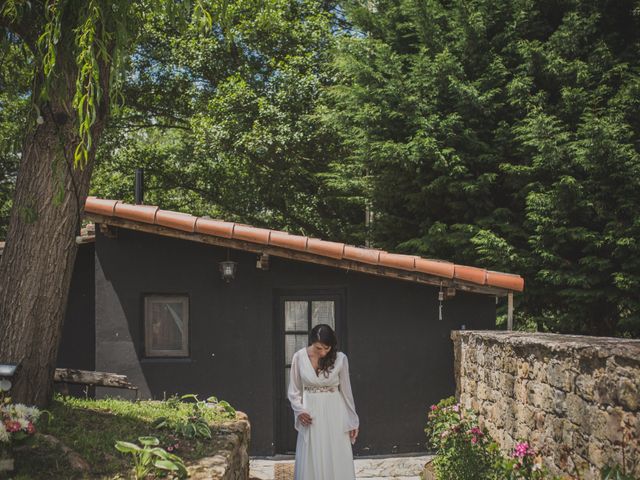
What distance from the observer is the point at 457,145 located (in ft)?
39.4

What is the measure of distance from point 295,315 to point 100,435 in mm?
4070

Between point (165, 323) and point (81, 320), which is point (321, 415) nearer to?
point (165, 323)

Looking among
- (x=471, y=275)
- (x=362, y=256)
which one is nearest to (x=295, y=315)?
(x=362, y=256)

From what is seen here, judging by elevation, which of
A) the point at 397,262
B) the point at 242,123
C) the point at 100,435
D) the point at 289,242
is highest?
the point at 242,123

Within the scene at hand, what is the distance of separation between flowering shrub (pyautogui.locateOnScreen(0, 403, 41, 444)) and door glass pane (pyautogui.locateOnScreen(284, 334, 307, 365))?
198 inches

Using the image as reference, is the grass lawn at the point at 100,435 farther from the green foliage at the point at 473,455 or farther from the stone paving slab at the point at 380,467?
the green foliage at the point at 473,455

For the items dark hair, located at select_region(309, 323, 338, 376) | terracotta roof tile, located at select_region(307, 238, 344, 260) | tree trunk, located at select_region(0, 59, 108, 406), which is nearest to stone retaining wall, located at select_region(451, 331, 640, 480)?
dark hair, located at select_region(309, 323, 338, 376)

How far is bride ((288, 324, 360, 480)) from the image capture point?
575 cm

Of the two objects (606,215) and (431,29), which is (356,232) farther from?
(606,215)

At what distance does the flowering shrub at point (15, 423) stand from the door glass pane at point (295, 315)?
505 cm

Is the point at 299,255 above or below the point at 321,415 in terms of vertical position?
above

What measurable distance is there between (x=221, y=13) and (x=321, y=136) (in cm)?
949

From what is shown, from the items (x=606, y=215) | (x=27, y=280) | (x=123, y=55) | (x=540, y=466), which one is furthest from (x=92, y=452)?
(x=606, y=215)

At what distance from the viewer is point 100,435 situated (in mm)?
5281
